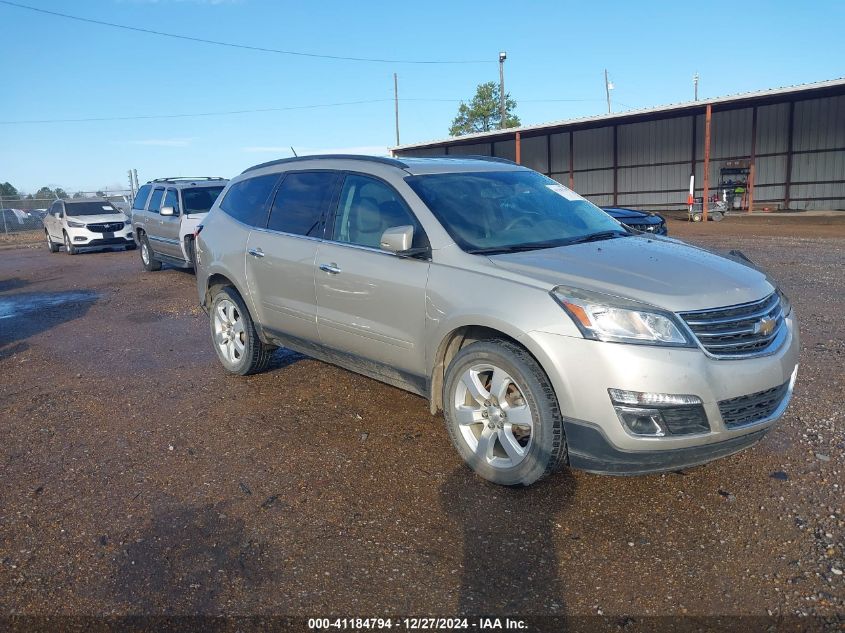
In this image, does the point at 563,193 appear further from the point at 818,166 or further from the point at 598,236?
the point at 818,166

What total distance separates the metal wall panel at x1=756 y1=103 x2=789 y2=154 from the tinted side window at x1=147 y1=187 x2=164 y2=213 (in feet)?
82.5

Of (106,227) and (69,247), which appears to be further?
(69,247)

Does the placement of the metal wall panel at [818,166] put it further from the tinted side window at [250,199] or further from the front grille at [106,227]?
the tinted side window at [250,199]

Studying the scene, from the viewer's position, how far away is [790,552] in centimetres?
314

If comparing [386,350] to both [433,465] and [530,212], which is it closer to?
[433,465]

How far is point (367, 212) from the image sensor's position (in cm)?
487

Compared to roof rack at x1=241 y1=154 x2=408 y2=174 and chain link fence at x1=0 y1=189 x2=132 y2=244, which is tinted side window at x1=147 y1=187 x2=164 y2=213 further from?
chain link fence at x1=0 y1=189 x2=132 y2=244

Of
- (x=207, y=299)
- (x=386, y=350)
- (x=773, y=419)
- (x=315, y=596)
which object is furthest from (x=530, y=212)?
(x=207, y=299)

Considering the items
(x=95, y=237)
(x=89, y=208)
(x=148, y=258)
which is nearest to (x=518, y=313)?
(x=148, y=258)

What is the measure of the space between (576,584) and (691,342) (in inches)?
49.4

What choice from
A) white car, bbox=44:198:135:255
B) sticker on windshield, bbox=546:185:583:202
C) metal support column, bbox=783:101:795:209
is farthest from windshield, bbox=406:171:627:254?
metal support column, bbox=783:101:795:209

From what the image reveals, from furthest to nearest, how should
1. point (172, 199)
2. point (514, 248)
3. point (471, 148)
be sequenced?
point (471, 148), point (172, 199), point (514, 248)

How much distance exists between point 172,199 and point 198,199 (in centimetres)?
69

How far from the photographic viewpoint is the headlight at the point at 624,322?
3359 millimetres
